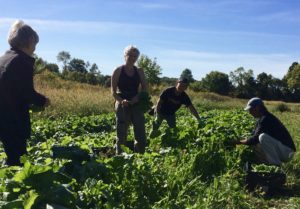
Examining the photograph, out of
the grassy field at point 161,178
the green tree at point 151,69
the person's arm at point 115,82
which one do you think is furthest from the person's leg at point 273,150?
the green tree at point 151,69

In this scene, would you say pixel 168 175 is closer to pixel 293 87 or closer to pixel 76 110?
pixel 76 110

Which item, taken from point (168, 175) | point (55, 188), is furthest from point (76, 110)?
point (55, 188)

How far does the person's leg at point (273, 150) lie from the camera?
21.5ft

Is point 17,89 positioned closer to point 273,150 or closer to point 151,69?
point 273,150

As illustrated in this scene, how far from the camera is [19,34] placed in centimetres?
444

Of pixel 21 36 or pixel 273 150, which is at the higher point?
pixel 21 36

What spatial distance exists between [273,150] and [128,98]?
235 centimetres

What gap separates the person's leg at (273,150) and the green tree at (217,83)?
64.1m

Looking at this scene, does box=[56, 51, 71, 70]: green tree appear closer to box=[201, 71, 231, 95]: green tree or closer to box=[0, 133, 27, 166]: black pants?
box=[201, 71, 231, 95]: green tree

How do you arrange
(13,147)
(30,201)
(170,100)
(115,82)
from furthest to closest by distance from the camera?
(170,100)
(115,82)
(13,147)
(30,201)

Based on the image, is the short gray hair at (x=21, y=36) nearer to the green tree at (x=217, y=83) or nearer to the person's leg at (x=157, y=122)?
the person's leg at (x=157, y=122)

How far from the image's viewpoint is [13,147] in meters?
4.45

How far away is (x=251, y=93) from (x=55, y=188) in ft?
226

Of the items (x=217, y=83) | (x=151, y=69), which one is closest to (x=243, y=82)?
(x=217, y=83)
